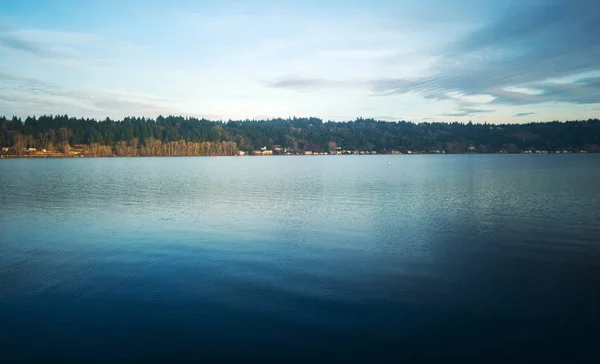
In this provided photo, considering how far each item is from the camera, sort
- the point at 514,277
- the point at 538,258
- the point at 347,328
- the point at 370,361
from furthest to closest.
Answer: the point at 538,258
the point at 514,277
the point at 347,328
the point at 370,361

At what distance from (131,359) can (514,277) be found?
1353cm

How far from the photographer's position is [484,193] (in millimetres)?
41375

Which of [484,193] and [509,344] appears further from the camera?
[484,193]

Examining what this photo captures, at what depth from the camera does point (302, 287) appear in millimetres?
13680

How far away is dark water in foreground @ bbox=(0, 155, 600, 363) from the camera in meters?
9.91

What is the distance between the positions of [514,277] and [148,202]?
30842 millimetres

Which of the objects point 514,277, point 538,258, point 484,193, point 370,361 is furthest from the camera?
point 484,193

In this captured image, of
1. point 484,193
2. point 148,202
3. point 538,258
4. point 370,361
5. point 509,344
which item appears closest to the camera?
point 370,361

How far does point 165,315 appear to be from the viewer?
459 inches

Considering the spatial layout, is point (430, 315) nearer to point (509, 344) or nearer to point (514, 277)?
point (509, 344)

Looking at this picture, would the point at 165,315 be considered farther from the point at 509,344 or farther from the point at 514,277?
the point at 514,277

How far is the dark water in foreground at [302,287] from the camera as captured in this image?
9906 mm

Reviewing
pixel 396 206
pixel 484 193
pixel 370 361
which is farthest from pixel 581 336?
pixel 484 193

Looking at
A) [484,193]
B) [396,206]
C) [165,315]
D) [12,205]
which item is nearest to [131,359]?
[165,315]
